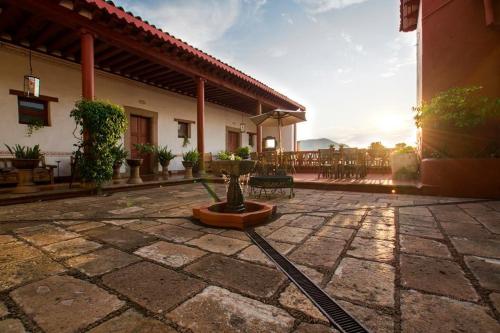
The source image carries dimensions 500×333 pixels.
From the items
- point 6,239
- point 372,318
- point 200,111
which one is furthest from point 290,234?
point 200,111

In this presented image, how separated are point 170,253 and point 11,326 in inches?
41.0

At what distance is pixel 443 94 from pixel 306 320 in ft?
19.3

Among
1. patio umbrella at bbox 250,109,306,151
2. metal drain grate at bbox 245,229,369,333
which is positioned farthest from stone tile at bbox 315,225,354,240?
patio umbrella at bbox 250,109,306,151

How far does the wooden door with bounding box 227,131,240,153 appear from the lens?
1432 centimetres

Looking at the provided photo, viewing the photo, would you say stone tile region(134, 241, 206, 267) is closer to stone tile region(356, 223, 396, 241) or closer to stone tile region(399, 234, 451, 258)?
stone tile region(356, 223, 396, 241)

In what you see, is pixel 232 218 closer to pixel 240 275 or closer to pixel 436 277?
pixel 240 275

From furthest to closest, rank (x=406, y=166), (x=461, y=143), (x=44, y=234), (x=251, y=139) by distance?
1. (x=251, y=139)
2. (x=406, y=166)
3. (x=461, y=143)
4. (x=44, y=234)

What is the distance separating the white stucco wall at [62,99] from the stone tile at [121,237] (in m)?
6.09

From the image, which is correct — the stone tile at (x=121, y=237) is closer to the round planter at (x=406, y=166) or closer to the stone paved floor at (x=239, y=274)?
the stone paved floor at (x=239, y=274)

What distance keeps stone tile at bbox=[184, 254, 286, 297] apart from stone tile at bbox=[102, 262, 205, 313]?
0.43 ft

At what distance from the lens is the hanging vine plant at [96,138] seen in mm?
5156

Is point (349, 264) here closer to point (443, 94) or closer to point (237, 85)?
point (443, 94)

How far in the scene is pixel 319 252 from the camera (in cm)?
211

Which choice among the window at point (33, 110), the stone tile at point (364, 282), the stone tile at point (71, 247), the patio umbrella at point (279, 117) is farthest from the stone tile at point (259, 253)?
the window at point (33, 110)
